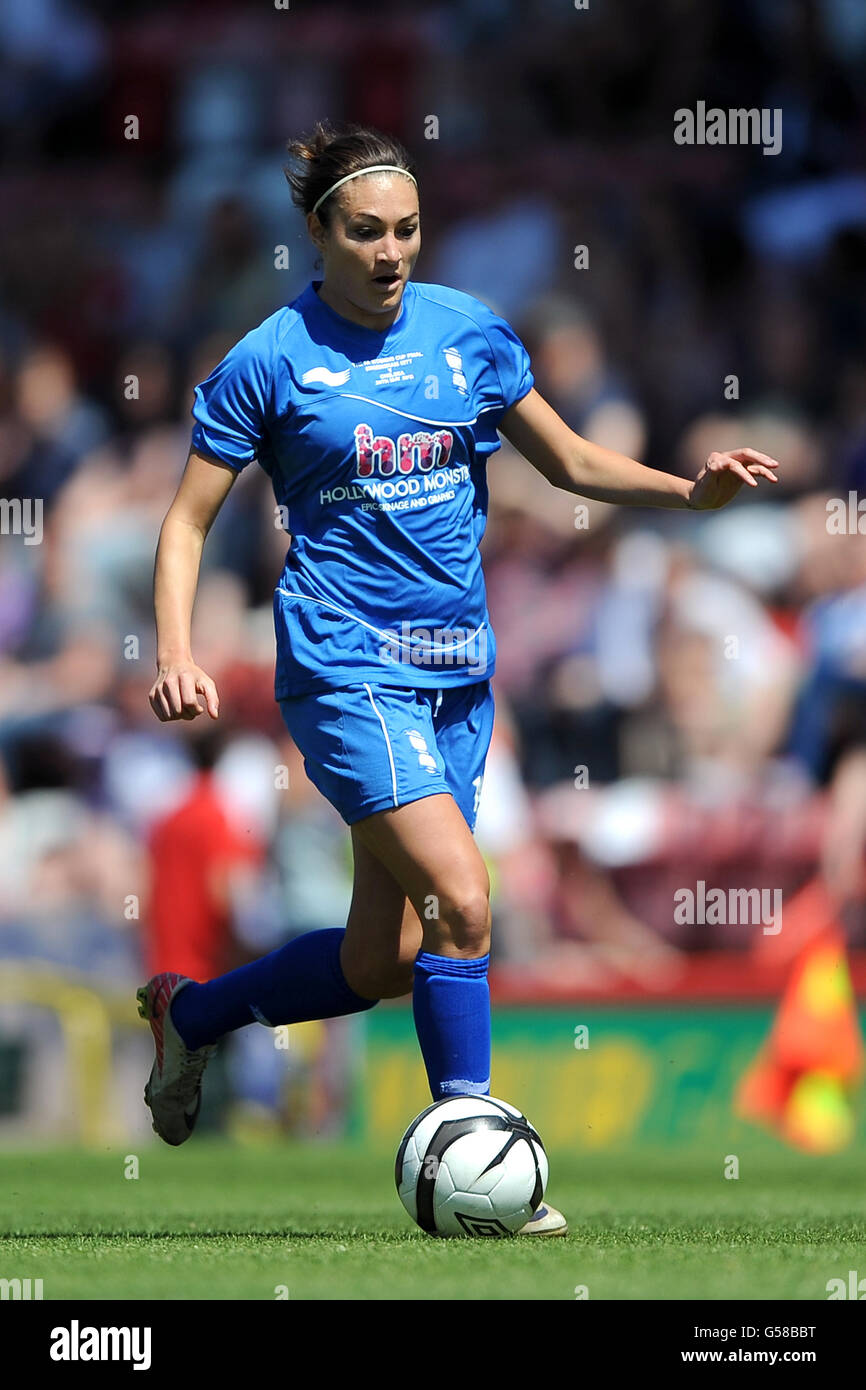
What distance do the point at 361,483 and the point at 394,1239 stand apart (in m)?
1.75

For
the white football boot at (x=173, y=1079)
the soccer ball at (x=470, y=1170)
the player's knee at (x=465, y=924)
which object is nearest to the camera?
the soccer ball at (x=470, y=1170)

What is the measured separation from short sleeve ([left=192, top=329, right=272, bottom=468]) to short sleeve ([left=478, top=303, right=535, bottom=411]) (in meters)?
0.59

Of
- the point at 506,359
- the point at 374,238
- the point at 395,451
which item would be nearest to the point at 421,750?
the point at 395,451

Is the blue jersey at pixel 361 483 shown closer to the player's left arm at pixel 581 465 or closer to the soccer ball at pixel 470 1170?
the player's left arm at pixel 581 465

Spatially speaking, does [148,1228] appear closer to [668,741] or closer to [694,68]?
[668,741]

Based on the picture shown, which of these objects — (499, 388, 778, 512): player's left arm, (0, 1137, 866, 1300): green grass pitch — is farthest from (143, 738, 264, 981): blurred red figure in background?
(499, 388, 778, 512): player's left arm

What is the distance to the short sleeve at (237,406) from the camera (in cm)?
523

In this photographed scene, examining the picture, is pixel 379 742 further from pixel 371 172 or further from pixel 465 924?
pixel 371 172

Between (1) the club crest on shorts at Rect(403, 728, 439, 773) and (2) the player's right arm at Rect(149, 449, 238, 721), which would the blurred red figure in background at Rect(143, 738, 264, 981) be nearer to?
(2) the player's right arm at Rect(149, 449, 238, 721)

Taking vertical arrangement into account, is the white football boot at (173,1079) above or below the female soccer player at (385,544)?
below

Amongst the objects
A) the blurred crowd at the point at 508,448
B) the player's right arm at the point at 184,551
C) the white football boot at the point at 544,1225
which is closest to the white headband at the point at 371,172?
the player's right arm at the point at 184,551

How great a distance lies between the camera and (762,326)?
1270cm

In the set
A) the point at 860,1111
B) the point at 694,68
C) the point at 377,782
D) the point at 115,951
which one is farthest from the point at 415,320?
the point at 694,68

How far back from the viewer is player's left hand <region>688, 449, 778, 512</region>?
17.1 ft
